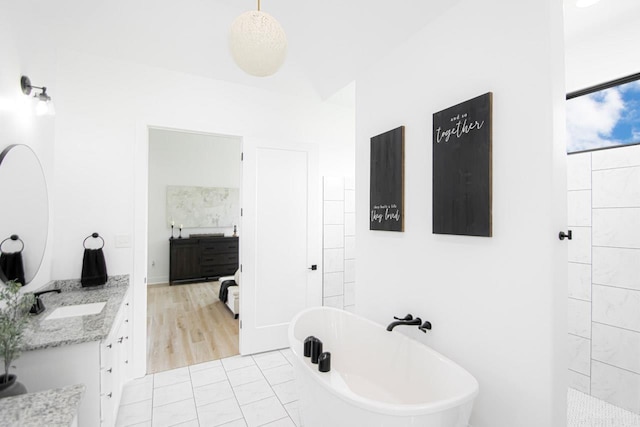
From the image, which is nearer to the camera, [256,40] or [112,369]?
[256,40]

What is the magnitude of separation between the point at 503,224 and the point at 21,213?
110 inches

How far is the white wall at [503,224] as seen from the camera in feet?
4.34

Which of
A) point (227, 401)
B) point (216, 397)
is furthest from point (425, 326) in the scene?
point (216, 397)

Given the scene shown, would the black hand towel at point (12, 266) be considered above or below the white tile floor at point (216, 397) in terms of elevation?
above

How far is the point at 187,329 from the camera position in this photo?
3.66m

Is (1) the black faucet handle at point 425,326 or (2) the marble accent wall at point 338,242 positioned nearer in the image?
(1) the black faucet handle at point 425,326

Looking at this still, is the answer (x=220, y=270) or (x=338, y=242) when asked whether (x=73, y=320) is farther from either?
(x=220, y=270)

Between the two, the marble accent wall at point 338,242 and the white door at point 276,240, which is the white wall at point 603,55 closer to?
the marble accent wall at point 338,242

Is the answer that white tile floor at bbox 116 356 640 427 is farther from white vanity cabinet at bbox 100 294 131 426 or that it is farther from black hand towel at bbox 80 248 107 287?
black hand towel at bbox 80 248 107 287

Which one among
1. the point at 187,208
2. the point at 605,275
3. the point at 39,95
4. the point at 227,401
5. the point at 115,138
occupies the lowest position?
the point at 227,401

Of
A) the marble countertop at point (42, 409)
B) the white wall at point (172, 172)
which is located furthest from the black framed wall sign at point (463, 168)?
the white wall at point (172, 172)

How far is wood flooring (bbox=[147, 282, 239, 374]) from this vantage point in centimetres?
297

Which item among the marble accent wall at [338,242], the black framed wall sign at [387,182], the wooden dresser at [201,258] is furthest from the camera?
the wooden dresser at [201,258]

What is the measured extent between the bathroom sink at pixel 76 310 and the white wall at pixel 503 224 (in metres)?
2.11
